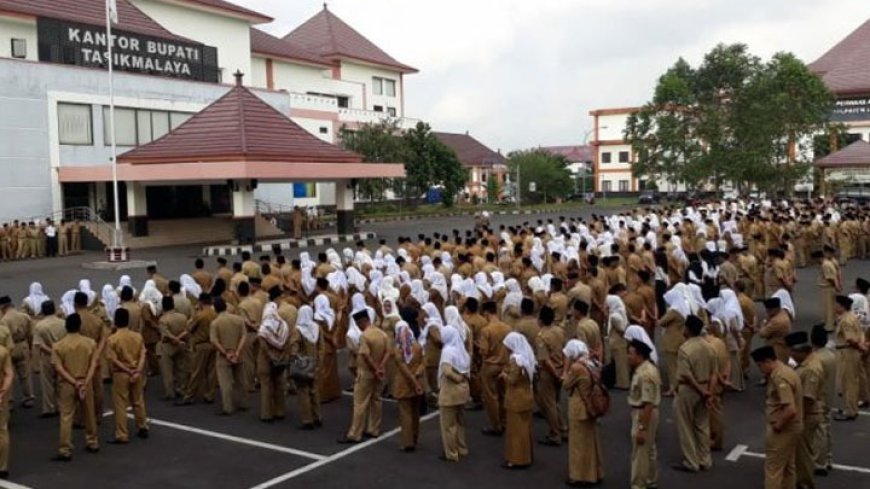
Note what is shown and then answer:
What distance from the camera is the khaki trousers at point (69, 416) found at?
8.88 metres

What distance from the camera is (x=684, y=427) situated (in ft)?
27.1

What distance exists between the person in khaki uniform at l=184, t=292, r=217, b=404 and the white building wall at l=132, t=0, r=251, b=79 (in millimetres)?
34987

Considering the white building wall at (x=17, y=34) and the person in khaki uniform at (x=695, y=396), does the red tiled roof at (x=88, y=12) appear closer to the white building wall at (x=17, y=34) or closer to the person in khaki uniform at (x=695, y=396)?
the white building wall at (x=17, y=34)

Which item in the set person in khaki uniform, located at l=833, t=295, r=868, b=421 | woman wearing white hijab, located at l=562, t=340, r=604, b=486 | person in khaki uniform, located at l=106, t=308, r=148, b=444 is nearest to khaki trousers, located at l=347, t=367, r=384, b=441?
woman wearing white hijab, located at l=562, t=340, r=604, b=486

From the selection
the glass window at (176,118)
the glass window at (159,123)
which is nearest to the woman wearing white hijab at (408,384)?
the glass window at (159,123)

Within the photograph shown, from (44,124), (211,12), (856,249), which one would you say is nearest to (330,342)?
(856,249)

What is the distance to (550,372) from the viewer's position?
917 centimetres

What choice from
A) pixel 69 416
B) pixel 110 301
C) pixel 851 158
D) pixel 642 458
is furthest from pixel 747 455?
pixel 851 158

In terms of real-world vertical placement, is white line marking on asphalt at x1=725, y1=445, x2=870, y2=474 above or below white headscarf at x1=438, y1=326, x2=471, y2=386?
below

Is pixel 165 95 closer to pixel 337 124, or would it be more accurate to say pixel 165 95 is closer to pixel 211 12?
pixel 211 12

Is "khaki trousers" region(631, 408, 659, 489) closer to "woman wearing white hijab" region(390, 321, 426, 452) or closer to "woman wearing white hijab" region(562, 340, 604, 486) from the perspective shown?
"woman wearing white hijab" region(562, 340, 604, 486)

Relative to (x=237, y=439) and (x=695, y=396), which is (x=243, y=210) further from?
(x=695, y=396)

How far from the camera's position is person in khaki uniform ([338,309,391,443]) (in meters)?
9.20

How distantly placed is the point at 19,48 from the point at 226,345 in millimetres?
28743
